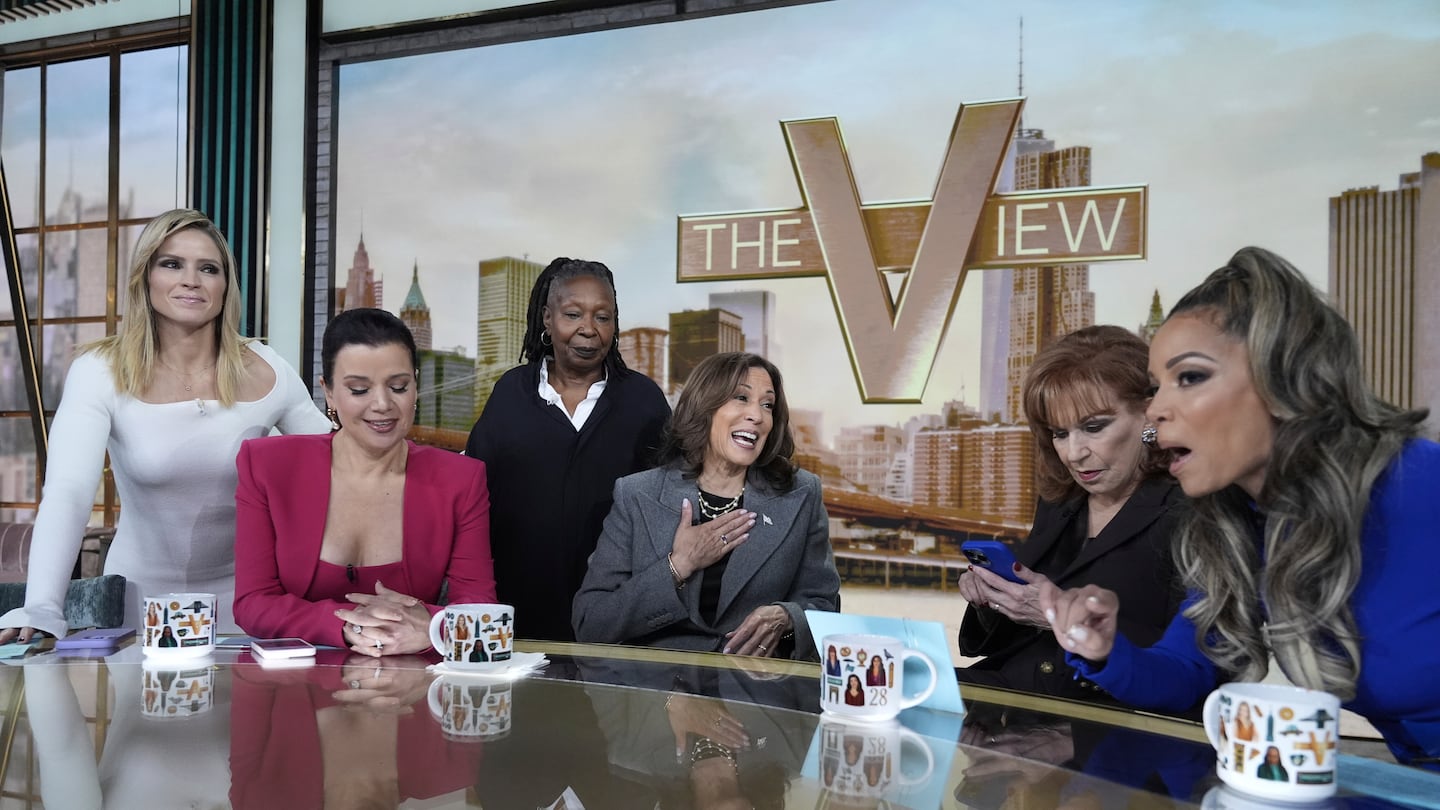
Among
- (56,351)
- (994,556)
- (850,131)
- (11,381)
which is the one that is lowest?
(994,556)

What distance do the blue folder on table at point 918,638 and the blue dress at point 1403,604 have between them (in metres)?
0.46

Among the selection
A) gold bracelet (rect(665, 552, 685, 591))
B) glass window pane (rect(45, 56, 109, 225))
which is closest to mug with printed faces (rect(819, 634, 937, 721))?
gold bracelet (rect(665, 552, 685, 591))

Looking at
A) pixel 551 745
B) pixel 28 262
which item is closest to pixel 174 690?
pixel 551 745

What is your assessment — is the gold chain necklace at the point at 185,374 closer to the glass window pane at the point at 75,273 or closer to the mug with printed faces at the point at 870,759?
the mug with printed faces at the point at 870,759

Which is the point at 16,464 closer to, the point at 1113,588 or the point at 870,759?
the point at 1113,588

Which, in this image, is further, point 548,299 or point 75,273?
point 75,273

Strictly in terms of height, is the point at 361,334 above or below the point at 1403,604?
above

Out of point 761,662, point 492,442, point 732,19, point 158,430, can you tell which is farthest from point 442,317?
point 761,662

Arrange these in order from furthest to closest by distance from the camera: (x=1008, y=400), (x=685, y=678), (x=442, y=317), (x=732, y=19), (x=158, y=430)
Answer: (x=442, y=317)
(x=732, y=19)
(x=1008, y=400)
(x=158, y=430)
(x=685, y=678)

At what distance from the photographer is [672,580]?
2309 mm

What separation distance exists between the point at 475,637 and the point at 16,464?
5.92 m

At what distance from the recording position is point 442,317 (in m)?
5.46

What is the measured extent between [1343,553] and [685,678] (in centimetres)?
83

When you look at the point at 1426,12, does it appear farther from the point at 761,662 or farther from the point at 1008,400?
the point at 761,662
